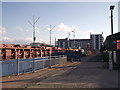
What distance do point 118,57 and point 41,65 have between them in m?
10.8

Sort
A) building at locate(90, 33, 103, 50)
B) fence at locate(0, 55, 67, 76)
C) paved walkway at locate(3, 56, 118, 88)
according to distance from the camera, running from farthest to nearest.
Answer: building at locate(90, 33, 103, 50) < fence at locate(0, 55, 67, 76) < paved walkway at locate(3, 56, 118, 88)

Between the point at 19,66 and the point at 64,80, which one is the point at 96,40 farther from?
the point at 64,80

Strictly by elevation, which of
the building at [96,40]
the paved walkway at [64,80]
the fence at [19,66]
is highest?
the building at [96,40]

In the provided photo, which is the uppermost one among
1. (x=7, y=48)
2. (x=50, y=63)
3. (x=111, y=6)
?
(x=111, y=6)

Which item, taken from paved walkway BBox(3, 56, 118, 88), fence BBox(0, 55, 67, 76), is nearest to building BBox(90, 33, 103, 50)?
fence BBox(0, 55, 67, 76)

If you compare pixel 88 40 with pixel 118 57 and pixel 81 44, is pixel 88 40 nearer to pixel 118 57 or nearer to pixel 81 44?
pixel 81 44

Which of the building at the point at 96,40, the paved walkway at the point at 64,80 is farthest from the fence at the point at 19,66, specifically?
the building at the point at 96,40

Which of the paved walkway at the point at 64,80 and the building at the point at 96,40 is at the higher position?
the building at the point at 96,40

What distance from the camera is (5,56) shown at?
100 feet

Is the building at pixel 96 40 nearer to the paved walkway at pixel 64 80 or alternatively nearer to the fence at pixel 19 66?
the fence at pixel 19 66

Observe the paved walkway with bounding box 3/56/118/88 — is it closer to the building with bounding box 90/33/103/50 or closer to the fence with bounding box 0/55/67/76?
the fence with bounding box 0/55/67/76

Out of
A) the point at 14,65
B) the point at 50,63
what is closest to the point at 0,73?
the point at 14,65

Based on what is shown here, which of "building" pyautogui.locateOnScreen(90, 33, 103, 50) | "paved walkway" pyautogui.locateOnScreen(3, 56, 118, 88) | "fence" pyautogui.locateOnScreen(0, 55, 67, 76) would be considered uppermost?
"building" pyautogui.locateOnScreen(90, 33, 103, 50)

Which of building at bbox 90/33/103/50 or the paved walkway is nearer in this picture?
the paved walkway
